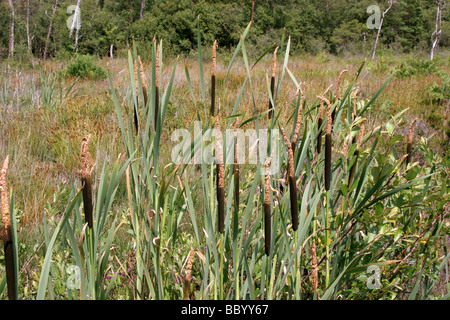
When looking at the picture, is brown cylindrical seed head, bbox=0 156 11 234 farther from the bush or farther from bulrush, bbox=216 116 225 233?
the bush

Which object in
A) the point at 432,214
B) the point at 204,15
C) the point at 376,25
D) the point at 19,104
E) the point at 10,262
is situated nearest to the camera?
the point at 10,262

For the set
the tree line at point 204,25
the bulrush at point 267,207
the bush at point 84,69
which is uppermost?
the tree line at point 204,25

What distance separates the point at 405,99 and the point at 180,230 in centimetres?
411

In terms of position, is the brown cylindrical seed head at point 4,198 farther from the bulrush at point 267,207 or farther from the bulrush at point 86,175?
the bulrush at point 267,207

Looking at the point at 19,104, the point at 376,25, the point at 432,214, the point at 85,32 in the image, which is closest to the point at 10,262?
the point at 432,214

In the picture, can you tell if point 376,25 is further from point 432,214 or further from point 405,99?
point 432,214

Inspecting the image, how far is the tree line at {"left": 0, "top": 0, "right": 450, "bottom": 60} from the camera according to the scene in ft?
50.3

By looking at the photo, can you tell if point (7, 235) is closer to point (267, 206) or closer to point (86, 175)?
point (86, 175)

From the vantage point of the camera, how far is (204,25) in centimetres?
1527

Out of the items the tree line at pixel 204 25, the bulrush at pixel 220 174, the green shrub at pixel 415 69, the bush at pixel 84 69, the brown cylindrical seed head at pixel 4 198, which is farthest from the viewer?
the tree line at pixel 204 25

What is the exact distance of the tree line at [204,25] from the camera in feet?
50.3

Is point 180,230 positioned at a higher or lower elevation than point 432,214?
lower

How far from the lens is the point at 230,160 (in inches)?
28.2

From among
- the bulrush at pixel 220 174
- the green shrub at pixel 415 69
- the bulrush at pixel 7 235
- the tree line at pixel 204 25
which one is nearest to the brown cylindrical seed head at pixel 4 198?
the bulrush at pixel 7 235
